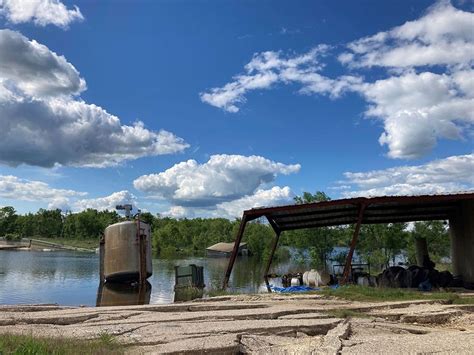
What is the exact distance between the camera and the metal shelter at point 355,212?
60.8ft

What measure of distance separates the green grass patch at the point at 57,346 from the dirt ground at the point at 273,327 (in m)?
0.37

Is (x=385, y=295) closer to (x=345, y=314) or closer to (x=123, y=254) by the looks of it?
(x=345, y=314)

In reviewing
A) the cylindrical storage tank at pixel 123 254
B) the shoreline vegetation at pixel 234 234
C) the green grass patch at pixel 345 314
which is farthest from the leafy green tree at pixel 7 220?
the green grass patch at pixel 345 314

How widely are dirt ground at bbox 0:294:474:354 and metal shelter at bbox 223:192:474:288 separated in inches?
220

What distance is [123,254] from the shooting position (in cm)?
3200

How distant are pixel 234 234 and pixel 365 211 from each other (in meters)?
88.0

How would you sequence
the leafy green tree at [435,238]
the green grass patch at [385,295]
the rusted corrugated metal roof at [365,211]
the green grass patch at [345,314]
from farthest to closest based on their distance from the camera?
the leafy green tree at [435,238] < the rusted corrugated metal roof at [365,211] < the green grass patch at [385,295] < the green grass patch at [345,314]

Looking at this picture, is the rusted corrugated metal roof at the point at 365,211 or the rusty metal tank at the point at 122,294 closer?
the rusted corrugated metal roof at the point at 365,211

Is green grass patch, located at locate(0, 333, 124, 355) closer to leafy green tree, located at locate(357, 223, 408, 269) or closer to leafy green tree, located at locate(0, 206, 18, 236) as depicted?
leafy green tree, located at locate(357, 223, 408, 269)

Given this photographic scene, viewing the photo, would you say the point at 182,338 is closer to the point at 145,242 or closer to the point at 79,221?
the point at 145,242

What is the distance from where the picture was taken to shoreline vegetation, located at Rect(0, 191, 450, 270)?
1582 inches

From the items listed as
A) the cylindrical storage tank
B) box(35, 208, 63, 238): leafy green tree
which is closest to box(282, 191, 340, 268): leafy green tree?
the cylindrical storage tank

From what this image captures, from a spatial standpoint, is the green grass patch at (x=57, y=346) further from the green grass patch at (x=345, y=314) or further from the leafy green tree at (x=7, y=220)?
the leafy green tree at (x=7, y=220)

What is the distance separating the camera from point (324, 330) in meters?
9.55
